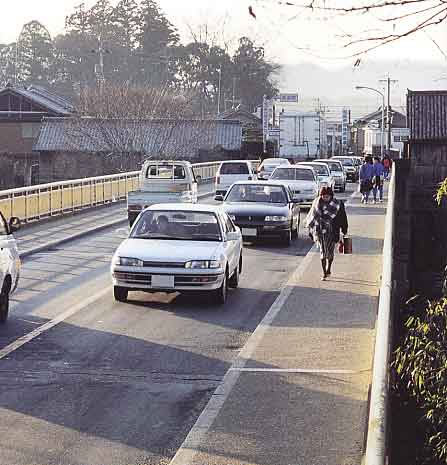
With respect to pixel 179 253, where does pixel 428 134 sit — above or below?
above

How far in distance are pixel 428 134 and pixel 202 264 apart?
2927cm

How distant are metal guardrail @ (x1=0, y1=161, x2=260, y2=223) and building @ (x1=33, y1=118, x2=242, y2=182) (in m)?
20.1

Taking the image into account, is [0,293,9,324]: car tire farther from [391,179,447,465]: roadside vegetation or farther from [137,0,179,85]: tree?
[137,0,179,85]: tree

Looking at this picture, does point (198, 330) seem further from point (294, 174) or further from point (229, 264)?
point (294, 174)

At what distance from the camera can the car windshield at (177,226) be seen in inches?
635

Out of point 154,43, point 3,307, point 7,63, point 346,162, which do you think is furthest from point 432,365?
point 7,63

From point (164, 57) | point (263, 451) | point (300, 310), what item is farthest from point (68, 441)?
point (164, 57)

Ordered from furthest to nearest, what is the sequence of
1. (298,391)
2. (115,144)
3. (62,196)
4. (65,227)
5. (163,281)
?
(115,144) < (62,196) < (65,227) < (163,281) < (298,391)

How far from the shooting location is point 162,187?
3033 centimetres

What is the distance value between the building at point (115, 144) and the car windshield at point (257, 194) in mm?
34844

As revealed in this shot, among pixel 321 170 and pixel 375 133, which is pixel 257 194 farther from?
pixel 375 133

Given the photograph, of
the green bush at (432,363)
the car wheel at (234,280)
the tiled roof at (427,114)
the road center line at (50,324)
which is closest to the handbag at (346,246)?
the car wheel at (234,280)

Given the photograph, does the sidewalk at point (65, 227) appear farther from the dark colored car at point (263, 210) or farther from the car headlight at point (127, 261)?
the car headlight at point (127, 261)

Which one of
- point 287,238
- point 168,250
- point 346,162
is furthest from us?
point 346,162
